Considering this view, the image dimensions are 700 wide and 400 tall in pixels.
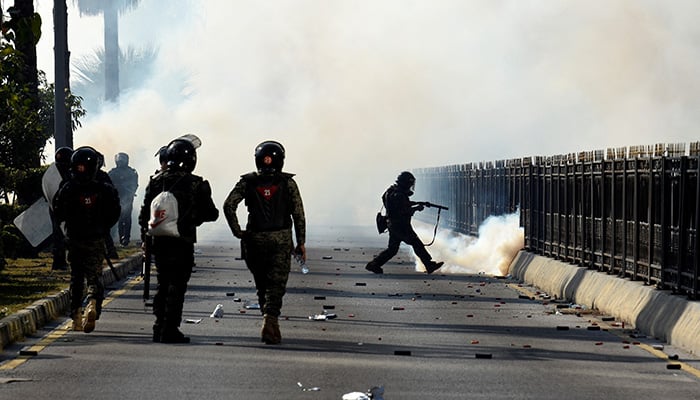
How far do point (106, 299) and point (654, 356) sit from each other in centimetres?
880

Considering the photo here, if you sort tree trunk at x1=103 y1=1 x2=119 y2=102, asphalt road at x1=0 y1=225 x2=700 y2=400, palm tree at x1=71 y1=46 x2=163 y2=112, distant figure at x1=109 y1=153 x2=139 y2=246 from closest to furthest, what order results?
1. asphalt road at x1=0 y1=225 x2=700 y2=400
2. distant figure at x1=109 y1=153 x2=139 y2=246
3. tree trunk at x1=103 y1=1 x2=119 y2=102
4. palm tree at x1=71 y1=46 x2=163 y2=112

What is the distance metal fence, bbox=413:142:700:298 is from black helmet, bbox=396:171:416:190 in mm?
2173

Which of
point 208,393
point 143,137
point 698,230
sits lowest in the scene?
point 208,393

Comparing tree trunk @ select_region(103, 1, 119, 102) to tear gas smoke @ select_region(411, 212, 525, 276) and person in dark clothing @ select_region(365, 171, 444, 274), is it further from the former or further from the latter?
person in dark clothing @ select_region(365, 171, 444, 274)

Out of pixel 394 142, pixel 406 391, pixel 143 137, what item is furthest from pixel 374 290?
pixel 394 142

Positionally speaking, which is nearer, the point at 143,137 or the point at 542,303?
the point at 542,303

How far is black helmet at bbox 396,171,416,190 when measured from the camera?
26281mm

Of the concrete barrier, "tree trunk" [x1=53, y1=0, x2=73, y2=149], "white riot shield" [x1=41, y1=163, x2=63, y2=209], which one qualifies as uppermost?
"tree trunk" [x1=53, y1=0, x2=73, y2=149]

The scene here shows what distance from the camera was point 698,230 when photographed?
15602 millimetres

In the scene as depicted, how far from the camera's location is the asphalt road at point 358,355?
11953mm

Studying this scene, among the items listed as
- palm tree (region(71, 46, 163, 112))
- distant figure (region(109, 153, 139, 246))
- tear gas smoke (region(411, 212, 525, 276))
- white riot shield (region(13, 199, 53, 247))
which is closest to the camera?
white riot shield (region(13, 199, 53, 247))

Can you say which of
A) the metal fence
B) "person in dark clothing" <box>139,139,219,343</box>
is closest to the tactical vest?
"person in dark clothing" <box>139,139,219,343</box>

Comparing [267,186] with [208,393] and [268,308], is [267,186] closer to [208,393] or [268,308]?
[268,308]

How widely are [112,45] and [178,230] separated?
175ft
